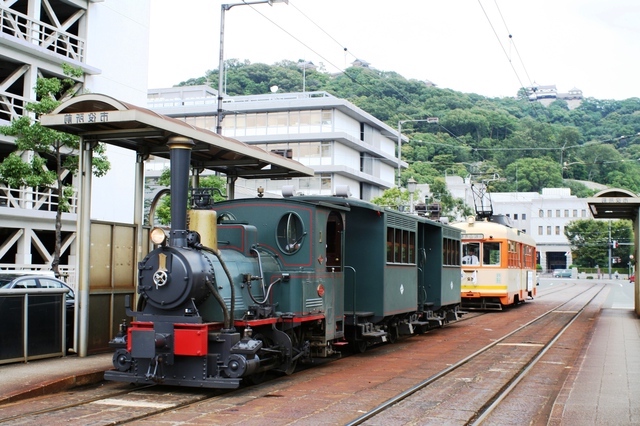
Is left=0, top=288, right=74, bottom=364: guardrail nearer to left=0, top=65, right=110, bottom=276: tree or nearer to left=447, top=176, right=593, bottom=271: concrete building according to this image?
left=0, top=65, right=110, bottom=276: tree

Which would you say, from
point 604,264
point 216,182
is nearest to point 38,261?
point 216,182

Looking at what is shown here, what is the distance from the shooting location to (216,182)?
3562 cm

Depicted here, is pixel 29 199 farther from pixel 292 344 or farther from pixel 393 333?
pixel 292 344

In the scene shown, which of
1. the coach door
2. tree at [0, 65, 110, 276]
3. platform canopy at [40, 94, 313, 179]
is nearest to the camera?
platform canopy at [40, 94, 313, 179]

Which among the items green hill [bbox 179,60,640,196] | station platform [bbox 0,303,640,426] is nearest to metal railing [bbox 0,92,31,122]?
station platform [bbox 0,303,640,426]

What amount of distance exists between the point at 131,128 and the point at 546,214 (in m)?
102

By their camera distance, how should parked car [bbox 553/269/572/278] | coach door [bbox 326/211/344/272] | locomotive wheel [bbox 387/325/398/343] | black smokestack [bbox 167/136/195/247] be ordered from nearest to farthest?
black smokestack [bbox 167/136/195/247], coach door [bbox 326/211/344/272], locomotive wheel [bbox 387/325/398/343], parked car [bbox 553/269/572/278]

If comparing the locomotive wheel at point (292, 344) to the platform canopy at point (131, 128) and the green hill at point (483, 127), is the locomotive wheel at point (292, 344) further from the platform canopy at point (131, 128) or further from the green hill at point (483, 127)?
the green hill at point (483, 127)

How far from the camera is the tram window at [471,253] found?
28438mm

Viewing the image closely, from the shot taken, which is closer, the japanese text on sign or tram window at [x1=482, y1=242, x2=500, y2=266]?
the japanese text on sign

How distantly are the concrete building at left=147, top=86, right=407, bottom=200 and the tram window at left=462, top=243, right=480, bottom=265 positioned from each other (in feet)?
96.1

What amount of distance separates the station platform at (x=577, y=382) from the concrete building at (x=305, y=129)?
44403 mm

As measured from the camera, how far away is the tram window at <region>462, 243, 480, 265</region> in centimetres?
2844

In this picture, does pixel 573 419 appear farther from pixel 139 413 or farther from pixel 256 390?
pixel 139 413
